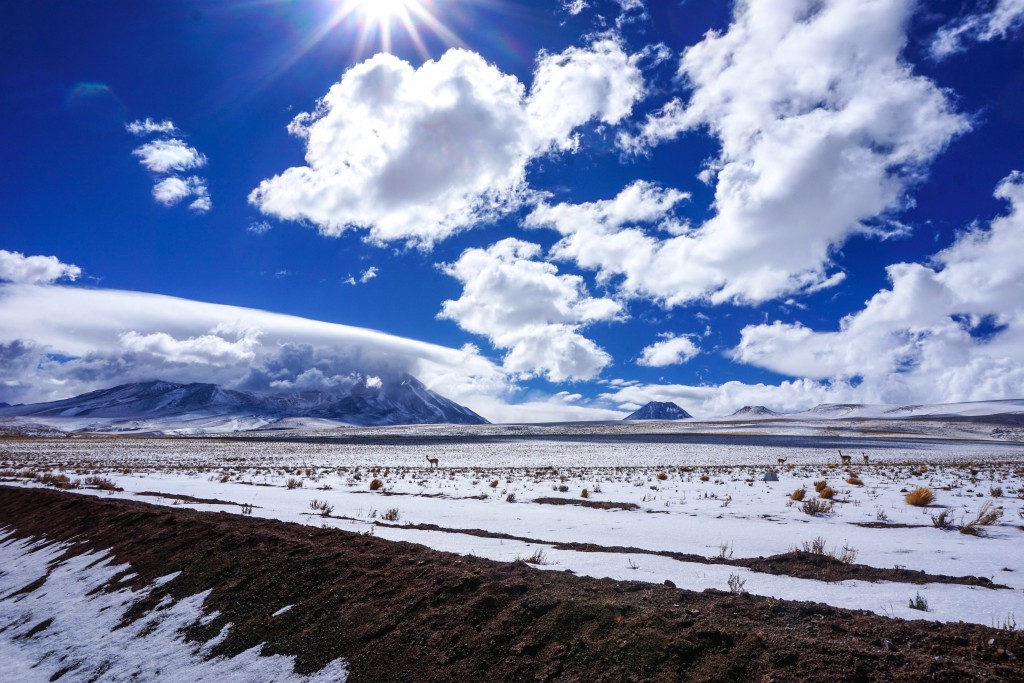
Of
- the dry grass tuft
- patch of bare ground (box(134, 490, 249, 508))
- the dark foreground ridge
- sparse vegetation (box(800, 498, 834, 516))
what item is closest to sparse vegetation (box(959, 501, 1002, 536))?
the dry grass tuft

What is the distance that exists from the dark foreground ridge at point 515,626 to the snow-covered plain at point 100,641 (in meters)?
0.20

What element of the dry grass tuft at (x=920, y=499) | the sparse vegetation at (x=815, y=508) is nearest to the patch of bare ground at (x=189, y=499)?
the sparse vegetation at (x=815, y=508)

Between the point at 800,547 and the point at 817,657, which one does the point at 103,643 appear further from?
the point at 800,547

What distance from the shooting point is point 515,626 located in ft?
16.9

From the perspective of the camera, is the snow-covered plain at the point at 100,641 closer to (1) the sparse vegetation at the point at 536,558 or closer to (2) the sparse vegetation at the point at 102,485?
(1) the sparse vegetation at the point at 536,558

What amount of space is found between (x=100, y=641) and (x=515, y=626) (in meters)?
6.02

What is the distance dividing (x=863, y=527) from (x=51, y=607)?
14.8m

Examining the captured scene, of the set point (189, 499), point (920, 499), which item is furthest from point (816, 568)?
point (189, 499)

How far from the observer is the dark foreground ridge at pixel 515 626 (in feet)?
13.1

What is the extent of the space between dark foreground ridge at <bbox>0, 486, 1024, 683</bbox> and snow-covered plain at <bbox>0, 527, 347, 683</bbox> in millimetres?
201

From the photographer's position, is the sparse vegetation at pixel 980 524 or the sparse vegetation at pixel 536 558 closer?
the sparse vegetation at pixel 536 558

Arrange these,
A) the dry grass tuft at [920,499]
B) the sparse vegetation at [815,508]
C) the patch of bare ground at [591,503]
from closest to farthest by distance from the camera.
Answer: the sparse vegetation at [815,508] < the dry grass tuft at [920,499] < the patch of bare ground at [591,503]

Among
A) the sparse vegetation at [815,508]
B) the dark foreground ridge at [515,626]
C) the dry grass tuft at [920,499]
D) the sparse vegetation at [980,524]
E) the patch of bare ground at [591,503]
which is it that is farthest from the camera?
the patch of bare ground at [591,503]

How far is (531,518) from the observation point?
12578mm
